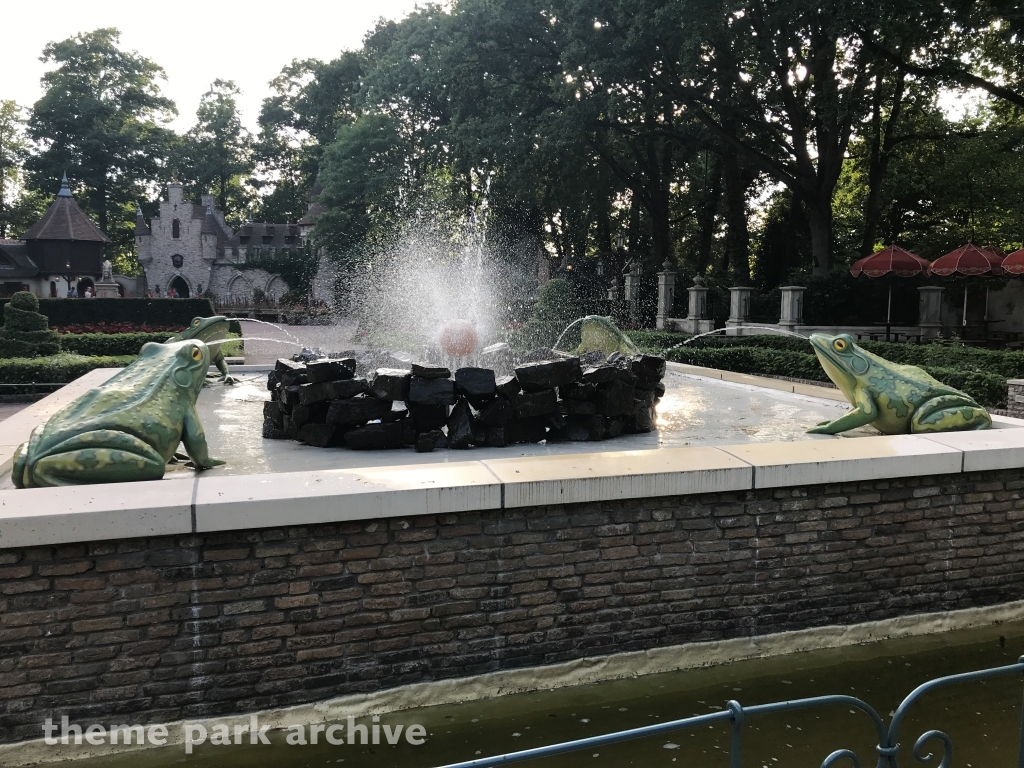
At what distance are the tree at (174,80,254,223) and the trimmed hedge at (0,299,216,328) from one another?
95.5ft

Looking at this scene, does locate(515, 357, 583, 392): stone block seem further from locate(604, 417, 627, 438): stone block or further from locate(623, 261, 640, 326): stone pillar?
locate(623, 261, 640, 326): stone pillar

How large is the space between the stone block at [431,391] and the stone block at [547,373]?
0.61 metres

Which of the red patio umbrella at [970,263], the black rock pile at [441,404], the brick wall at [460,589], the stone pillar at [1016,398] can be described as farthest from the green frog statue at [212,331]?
the red patio umbrella at [970,263]

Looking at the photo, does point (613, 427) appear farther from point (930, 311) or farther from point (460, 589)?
point (930, 311)

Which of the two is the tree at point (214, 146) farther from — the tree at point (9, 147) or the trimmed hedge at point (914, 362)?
the trimmed hedge at point (914, 362)

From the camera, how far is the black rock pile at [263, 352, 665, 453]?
21.2ft

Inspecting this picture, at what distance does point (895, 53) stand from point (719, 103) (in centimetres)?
505

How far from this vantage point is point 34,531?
146 inches

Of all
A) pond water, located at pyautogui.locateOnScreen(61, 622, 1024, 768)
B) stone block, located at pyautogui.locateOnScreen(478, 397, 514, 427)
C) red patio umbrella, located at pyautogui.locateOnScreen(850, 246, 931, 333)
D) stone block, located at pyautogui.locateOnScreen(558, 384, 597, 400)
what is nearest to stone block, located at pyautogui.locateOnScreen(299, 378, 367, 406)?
stone block, located at pyautogui.locateOnScreen(478, 397, 514, 427)

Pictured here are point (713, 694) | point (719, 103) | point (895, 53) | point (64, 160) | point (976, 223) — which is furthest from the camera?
point (64, 160)

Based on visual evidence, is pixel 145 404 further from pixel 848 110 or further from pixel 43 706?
pixel 848 110

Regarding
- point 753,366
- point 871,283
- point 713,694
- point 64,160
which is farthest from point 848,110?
point 64,160

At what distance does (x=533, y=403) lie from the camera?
662cm

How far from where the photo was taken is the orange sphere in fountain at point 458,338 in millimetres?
11047
